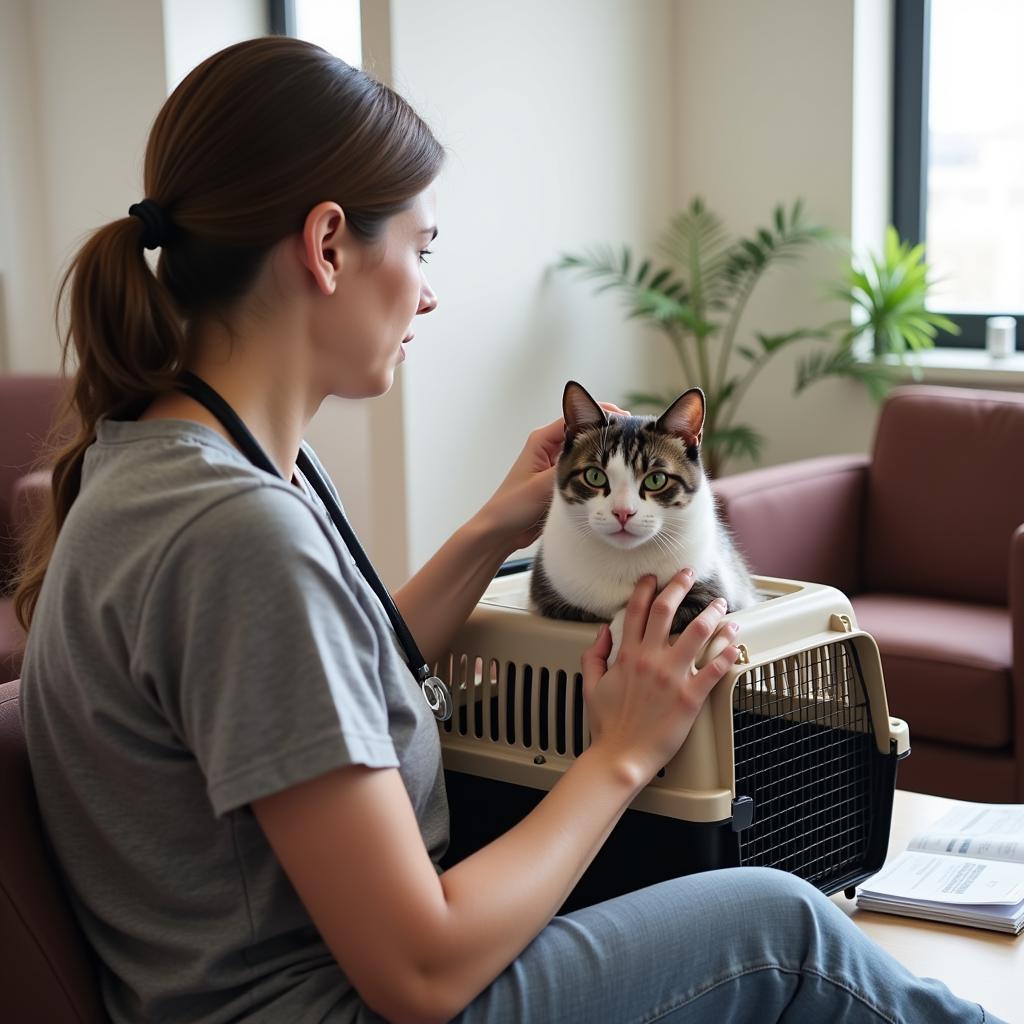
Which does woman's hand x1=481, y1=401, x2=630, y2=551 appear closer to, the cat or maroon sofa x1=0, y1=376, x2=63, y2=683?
the cat

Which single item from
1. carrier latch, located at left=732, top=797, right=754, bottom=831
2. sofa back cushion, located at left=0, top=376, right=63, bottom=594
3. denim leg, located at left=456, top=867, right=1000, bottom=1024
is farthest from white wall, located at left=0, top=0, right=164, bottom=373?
denim leg, located at left=456, top=867, right=1000, bottom=1024

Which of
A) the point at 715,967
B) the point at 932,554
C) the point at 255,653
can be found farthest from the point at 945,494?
the point at 255,653

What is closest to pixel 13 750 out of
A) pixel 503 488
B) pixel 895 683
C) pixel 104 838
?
pixel 104 838

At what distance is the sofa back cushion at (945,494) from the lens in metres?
2.89

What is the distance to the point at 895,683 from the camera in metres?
2.53

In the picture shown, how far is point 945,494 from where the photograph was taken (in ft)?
9.78

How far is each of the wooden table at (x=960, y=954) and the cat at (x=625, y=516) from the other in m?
0.34

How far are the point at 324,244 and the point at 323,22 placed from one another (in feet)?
11.1

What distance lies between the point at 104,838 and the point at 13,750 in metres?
0.12

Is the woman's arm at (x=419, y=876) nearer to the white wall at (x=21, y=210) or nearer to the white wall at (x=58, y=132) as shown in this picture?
the white wall at (x=58, y=132)

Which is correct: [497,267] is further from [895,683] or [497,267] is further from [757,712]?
[757,712]

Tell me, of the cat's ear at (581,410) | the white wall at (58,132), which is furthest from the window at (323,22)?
the cat's ear at (581,410)

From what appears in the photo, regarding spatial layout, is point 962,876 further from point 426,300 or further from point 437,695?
point 426,300

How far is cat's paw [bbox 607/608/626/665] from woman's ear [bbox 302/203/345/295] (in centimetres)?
40
